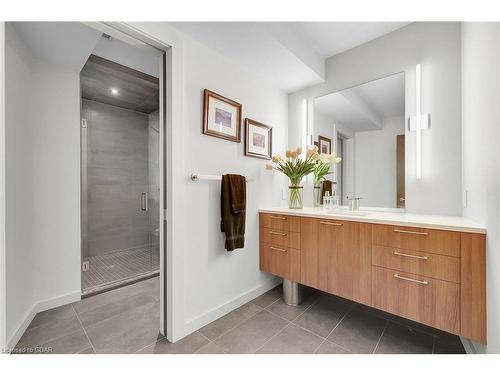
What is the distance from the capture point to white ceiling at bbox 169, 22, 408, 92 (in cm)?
159

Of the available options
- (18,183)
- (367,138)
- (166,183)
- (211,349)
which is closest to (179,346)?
(211,349)

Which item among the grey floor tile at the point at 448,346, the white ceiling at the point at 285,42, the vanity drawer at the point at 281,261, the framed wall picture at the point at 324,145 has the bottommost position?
the grey floor tile at the point at 448,346

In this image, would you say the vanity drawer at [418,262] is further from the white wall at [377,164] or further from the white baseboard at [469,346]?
the white wall at [377,164]

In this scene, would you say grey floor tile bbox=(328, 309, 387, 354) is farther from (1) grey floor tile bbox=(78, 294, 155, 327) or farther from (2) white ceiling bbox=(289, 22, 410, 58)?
(2) white ceiling bbox=(289, 22, 410, 58)

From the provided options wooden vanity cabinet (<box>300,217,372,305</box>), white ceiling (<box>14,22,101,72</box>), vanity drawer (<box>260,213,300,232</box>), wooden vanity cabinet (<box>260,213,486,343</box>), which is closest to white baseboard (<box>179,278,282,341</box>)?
wooden vanity cabinet (<box>260,213,486,343</box>)

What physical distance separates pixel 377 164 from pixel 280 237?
1.11m

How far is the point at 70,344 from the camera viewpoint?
1.48 meters

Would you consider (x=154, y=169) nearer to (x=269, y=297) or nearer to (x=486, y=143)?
(x=269, y=297)

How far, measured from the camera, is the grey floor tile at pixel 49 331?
1.51m

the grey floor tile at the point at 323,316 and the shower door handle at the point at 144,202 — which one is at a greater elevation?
the shower door handle at the point at 144,202

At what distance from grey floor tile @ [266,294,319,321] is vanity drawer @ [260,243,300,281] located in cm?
27

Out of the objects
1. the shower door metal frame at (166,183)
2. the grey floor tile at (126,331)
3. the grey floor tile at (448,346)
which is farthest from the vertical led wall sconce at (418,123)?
the grey floor tile at (126,331)

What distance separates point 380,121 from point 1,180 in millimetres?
2454

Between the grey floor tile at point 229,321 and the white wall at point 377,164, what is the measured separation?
141 centimetres
